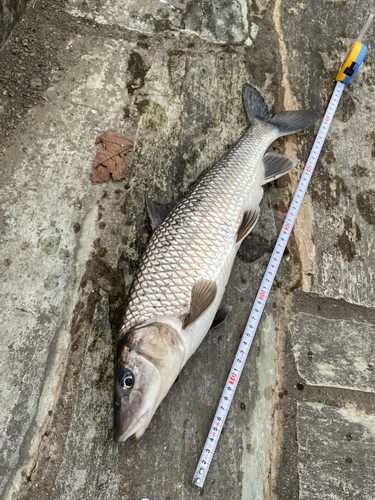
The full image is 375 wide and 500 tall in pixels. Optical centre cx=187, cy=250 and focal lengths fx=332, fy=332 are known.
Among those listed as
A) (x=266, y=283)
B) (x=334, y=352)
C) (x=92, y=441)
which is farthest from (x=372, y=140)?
(x=92, y=441)

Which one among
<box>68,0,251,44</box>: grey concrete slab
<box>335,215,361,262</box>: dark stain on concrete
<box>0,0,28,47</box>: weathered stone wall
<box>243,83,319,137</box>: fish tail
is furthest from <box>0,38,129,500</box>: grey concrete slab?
<box>335,215,361,262</box>: dark stain on concrete

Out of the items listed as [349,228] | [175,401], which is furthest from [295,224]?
[175,401]

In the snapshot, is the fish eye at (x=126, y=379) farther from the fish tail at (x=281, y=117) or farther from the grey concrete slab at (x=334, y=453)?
the fish tail at (x=281, y=117)

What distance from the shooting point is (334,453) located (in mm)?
2295

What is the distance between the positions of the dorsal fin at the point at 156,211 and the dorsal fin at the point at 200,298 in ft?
1.91

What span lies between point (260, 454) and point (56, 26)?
12.0 ft

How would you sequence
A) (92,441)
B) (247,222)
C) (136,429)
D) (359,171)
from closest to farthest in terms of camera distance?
1. (136,429)
2. (92,441)
3. (247,222)
4. (359,171)

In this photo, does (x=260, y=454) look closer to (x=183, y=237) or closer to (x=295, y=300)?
(x=295, y=300)

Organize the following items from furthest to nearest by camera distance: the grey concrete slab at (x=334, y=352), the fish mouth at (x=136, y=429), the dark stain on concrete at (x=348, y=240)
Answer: the dark stain on concrete at (x=348, y=240) → the grey concrete slab at (x=334, y=352) → the fish mouth at (x=136, y=429)

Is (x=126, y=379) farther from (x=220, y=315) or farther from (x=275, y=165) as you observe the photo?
(x=275, y=165)

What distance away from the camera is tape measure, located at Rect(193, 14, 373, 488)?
215 centimetres

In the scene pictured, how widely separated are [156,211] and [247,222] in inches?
26.4

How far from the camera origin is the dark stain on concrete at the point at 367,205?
2.88m

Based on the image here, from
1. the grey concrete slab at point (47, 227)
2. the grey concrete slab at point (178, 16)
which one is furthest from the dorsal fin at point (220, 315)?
the grey concrete slab at point (178, 16)
